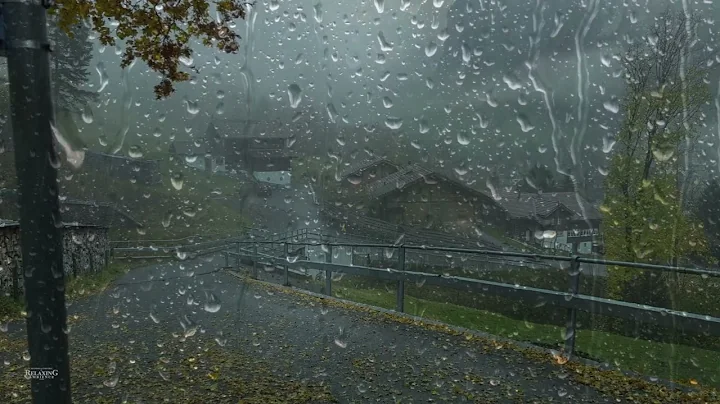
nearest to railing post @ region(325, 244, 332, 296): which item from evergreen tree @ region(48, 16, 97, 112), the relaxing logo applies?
evergreen tree @ region(48, 16, 97, 112)

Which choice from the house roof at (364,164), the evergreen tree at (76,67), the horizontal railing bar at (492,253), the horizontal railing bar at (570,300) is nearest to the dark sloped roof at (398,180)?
the house roof at (364,164)

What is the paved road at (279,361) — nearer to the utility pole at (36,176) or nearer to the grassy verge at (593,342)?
the grassy verge at (593,342)

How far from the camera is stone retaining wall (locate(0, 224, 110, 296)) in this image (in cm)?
253

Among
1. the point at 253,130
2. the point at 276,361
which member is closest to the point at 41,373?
the point at 276,361

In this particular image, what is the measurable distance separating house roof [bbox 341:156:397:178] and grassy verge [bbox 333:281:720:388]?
185cm

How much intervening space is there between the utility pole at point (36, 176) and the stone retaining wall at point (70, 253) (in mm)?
587

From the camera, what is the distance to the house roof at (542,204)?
215 inches

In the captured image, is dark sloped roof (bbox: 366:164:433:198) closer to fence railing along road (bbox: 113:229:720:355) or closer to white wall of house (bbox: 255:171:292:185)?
fence railing along road (bbox: 113:229:720:355)

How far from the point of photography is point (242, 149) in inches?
250

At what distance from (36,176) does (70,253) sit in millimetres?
1502

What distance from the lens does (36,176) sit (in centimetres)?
167

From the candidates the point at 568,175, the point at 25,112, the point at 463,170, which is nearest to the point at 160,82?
the point at 25,112

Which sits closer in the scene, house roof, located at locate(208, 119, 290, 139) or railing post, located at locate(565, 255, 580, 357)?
railing post, located at locate(565, 255, 580, 357)

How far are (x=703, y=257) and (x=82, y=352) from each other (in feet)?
24.9
